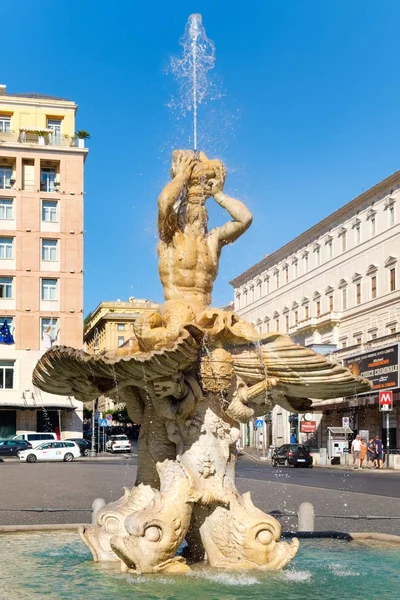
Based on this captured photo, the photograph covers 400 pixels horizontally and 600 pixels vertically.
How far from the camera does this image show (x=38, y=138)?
190ft

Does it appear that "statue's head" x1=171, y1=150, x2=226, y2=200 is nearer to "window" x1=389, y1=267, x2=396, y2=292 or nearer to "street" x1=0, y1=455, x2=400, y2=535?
"street" x1=0, y1=455, x2=400, y2=535

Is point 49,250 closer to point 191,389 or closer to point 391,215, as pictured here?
point 391,215

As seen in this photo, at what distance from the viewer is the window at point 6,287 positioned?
5531 cm

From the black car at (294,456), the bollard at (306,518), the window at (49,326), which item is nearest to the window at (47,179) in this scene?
the window at (49,326)

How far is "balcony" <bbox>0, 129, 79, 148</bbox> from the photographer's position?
57.5 metres

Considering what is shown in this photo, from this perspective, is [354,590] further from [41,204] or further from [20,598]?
[41,204]

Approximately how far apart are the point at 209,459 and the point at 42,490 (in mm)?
15319

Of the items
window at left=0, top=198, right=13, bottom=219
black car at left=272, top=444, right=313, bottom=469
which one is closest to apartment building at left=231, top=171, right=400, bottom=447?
black car at left=272, top=444, right=313, bottom=469

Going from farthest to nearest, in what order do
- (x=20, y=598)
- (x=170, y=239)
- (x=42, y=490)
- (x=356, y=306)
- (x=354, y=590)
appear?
(x=356, y=306)
(x=42, y=490)
(x=170, y=239)
(x=354, y=590)
(x=20, y=598)

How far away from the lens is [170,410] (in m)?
7.99

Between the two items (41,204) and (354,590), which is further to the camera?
(41,204)

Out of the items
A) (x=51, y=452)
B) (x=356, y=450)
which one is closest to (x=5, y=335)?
(x=51, y=452)

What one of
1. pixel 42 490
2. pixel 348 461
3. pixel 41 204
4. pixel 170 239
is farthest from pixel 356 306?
pixel 170 239

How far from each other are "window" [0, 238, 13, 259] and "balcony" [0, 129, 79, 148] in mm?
6421
